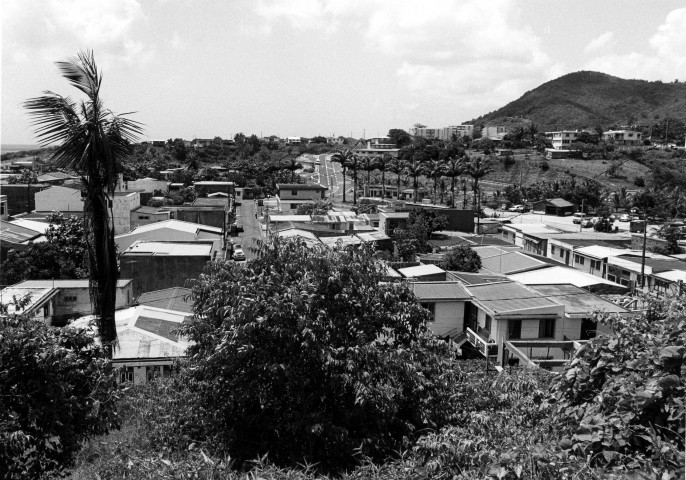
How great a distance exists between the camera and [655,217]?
56156 mm

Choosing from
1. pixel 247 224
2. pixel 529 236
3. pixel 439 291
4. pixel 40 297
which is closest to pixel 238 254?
pixel 247 224

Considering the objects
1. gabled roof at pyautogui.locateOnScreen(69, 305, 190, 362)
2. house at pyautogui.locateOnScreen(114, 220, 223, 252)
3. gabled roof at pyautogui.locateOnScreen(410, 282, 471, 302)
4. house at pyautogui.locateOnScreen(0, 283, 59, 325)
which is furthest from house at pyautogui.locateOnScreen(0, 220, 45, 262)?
gabled roof at pyautogui.locateOnScreen(410, 282, 471, 302)

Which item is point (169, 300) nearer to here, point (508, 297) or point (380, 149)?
point (508, 297)

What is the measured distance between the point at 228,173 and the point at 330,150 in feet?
168

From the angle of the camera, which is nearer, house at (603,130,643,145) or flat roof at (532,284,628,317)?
flat roof at (532,284,628,317)

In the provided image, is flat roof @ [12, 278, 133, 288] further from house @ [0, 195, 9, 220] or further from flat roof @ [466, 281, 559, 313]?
house @ [0, 195, 9, 220]

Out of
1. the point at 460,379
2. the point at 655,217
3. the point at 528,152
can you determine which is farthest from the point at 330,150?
the point at 460,379

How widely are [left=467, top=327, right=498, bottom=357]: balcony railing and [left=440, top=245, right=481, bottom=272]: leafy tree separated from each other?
758 cm

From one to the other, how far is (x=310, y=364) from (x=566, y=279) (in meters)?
19.2

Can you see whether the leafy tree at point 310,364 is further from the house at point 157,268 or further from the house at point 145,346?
the house at point 157,268

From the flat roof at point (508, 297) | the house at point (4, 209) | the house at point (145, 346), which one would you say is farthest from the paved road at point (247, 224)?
the house at point (145, 346)

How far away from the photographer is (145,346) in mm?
13469

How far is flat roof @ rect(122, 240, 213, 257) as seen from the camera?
23.5 metres

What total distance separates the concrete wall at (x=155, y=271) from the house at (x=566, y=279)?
1257cm
